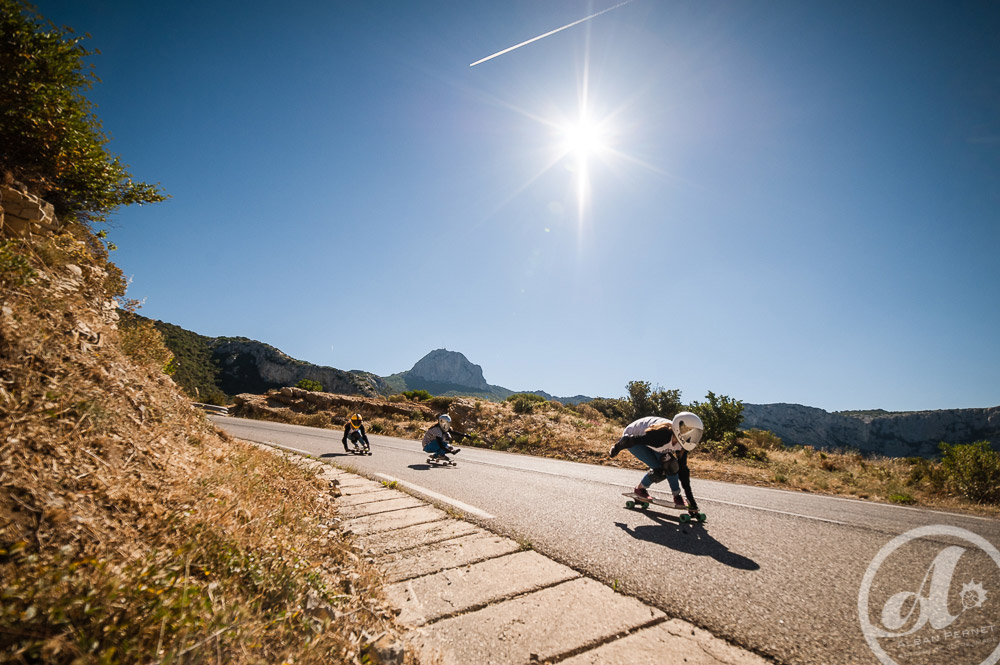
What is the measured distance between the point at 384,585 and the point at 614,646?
1696mm

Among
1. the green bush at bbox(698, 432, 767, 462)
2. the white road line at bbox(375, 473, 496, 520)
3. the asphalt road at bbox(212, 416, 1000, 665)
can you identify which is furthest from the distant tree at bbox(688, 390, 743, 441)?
the white road line at bbox(375, 473, 496, 520)

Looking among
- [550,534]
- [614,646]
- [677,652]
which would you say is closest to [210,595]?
[614,646]

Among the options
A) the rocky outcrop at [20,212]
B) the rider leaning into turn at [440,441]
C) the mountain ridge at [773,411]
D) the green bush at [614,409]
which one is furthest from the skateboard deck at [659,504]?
the mountain ridge at [773,411]

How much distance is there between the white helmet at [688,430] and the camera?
4996mm

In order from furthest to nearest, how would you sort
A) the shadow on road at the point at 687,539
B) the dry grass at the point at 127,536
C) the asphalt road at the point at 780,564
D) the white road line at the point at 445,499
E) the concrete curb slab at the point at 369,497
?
1. the concrete curb slab at the point at 369,497
2. the white road line at the point at 445,499
3. the shadow on road at the point at 687,539
4. the asphalt road at the point at 780,564
5. the dry grass at the point at 127,536

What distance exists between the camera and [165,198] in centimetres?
698

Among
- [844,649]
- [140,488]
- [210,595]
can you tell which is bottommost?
[844,649]

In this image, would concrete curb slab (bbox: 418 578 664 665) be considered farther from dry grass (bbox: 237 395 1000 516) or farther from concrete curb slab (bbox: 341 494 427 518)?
dry grass (bbox: 237 395 1000 516)

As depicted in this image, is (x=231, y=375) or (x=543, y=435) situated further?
(x=231, y=375)

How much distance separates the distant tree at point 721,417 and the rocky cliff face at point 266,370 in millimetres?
48061

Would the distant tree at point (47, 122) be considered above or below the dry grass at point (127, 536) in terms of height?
above

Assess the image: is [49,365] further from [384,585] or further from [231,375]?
[231,375]

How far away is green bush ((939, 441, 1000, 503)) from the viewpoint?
7.37 metres

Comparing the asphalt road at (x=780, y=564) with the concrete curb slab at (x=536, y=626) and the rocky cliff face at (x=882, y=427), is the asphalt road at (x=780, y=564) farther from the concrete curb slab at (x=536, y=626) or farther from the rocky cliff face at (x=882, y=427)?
the rocky cliff face at (x=882, y=427)
